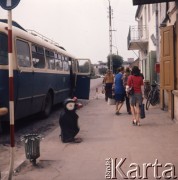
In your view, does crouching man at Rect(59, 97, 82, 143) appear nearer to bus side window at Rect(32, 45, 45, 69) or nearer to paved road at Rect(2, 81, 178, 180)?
paved road at Rect(2, 81, 178, 180)

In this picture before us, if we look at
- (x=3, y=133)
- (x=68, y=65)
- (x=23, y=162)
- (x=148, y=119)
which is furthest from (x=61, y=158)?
(x=68, y=65)

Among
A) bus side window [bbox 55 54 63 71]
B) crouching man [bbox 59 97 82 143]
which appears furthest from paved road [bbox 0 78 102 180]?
bus side window [bbox 55 54 63 71]

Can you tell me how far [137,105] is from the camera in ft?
38.6

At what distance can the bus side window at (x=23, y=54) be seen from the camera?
1092 centimetres

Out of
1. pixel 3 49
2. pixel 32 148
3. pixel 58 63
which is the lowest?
pixel 32 148

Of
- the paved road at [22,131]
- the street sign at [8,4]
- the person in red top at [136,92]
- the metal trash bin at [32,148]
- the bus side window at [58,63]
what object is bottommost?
the paved road at [22,131]

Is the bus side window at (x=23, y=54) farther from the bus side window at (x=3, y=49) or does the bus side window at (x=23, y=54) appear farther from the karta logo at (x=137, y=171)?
the karta logo at (x=137, y=171)

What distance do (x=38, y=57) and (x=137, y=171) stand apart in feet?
24.2

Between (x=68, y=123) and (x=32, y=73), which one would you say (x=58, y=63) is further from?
(x=68, y=123)

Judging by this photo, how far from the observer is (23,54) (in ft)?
37.2

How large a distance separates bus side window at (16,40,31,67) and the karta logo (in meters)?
4.92

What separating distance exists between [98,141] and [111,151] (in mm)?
1197

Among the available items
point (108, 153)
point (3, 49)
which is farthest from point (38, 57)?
point (108, 153)

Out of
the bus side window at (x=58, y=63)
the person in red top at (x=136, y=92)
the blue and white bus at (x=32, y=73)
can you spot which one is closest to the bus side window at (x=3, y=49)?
the blue and white bus at (x=32, y=73)
